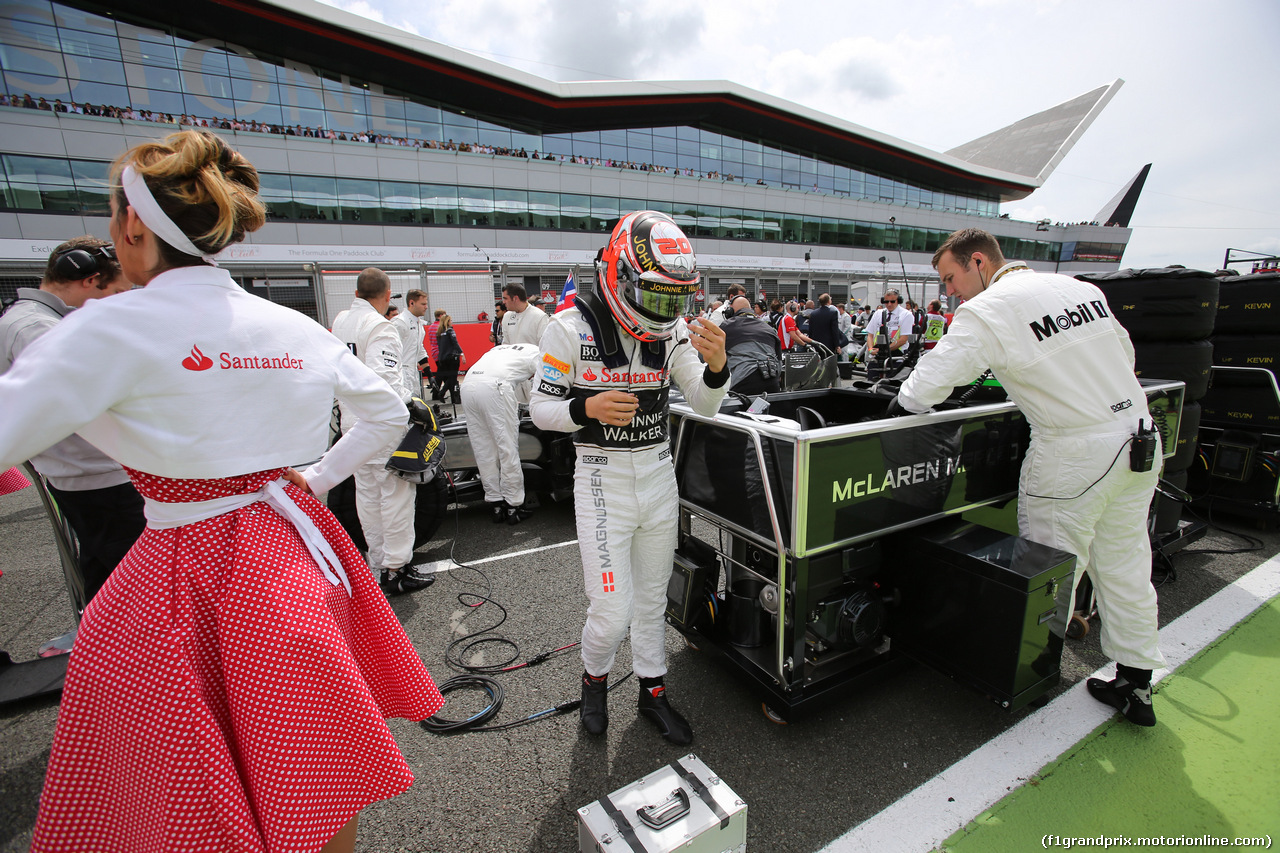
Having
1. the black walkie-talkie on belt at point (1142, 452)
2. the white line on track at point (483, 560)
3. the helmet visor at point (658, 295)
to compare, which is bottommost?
the white line on track at point (483, 560)

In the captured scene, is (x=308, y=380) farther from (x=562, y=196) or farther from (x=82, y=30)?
(x=82, y=30)

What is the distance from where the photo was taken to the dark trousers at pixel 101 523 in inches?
110

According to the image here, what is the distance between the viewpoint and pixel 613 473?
2.38 metres

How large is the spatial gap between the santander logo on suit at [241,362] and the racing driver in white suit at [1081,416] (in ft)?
7.65

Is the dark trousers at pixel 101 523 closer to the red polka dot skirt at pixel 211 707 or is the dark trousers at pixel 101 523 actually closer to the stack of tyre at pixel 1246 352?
the red polka dot skirt at pixel 211 707

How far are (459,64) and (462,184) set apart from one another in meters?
6.15

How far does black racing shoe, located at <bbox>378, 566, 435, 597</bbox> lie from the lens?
3955 mm

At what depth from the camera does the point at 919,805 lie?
2.12 m

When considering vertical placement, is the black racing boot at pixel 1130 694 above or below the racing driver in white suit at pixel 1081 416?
below

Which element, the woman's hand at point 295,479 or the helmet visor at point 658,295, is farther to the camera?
the helmet visor at point 658,295

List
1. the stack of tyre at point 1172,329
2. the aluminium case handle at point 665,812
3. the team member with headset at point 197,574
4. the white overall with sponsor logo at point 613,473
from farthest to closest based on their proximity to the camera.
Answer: the stack of tyre at point 1172,329, the white overall with sponsor logo at point 613,473, the aluminium case handle at point 665,812, the team member with headset at point 197,574

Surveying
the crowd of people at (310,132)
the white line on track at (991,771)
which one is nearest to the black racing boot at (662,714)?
the white line on track at (991,771)

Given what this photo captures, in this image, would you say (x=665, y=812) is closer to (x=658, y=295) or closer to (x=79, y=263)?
(x=658, y=295)

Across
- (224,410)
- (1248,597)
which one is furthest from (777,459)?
(1248,597)
